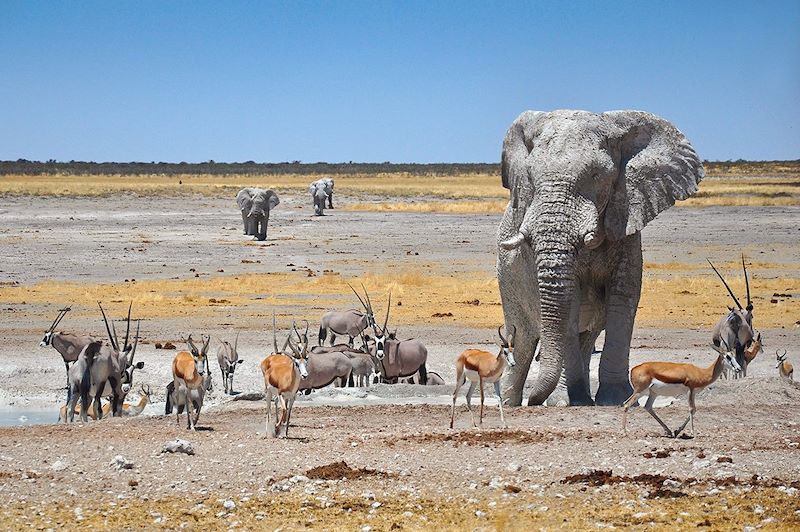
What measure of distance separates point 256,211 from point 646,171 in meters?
28.9

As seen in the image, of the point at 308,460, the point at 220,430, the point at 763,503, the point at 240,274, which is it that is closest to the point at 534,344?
the point at 220,430

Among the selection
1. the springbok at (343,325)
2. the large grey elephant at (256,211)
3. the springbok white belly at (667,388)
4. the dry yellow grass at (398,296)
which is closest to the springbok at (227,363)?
the springbok at (343,325)

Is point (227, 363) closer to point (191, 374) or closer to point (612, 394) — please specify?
point (191, 374)

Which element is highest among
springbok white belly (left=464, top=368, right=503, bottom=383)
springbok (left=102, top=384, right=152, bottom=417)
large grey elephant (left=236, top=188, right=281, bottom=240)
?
large grey elephant (left=236, top=188, right=281, bottom=240)

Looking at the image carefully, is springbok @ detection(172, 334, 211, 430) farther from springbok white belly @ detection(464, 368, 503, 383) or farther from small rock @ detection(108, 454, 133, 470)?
springbok white belly @ detection(464, 368, 503, 383)

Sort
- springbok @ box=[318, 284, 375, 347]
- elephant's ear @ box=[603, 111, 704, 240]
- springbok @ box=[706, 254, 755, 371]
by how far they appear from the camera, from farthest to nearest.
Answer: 1. springbok @ box=[318, 284, 375, 347]
2. springbok @ box=[706, 254, 755, 371]
3. elephant's ear @ box=[603, 111, 704, 240]

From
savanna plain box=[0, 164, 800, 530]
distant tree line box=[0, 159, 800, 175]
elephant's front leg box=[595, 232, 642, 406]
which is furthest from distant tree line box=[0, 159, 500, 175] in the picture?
elephant's front leg box=[595, 232, 642, 406]

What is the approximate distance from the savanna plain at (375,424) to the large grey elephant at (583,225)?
952mm

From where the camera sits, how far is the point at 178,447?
10602mm

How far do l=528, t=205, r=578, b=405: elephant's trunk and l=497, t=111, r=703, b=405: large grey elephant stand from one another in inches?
0.4

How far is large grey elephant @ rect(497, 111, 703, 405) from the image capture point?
13297 mm

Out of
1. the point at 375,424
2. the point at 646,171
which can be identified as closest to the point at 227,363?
the point at 375,424

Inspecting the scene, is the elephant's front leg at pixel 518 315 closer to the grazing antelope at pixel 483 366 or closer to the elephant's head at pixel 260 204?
the grazing antelope at pixel 483 366

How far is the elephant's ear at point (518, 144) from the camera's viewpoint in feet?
47.5
